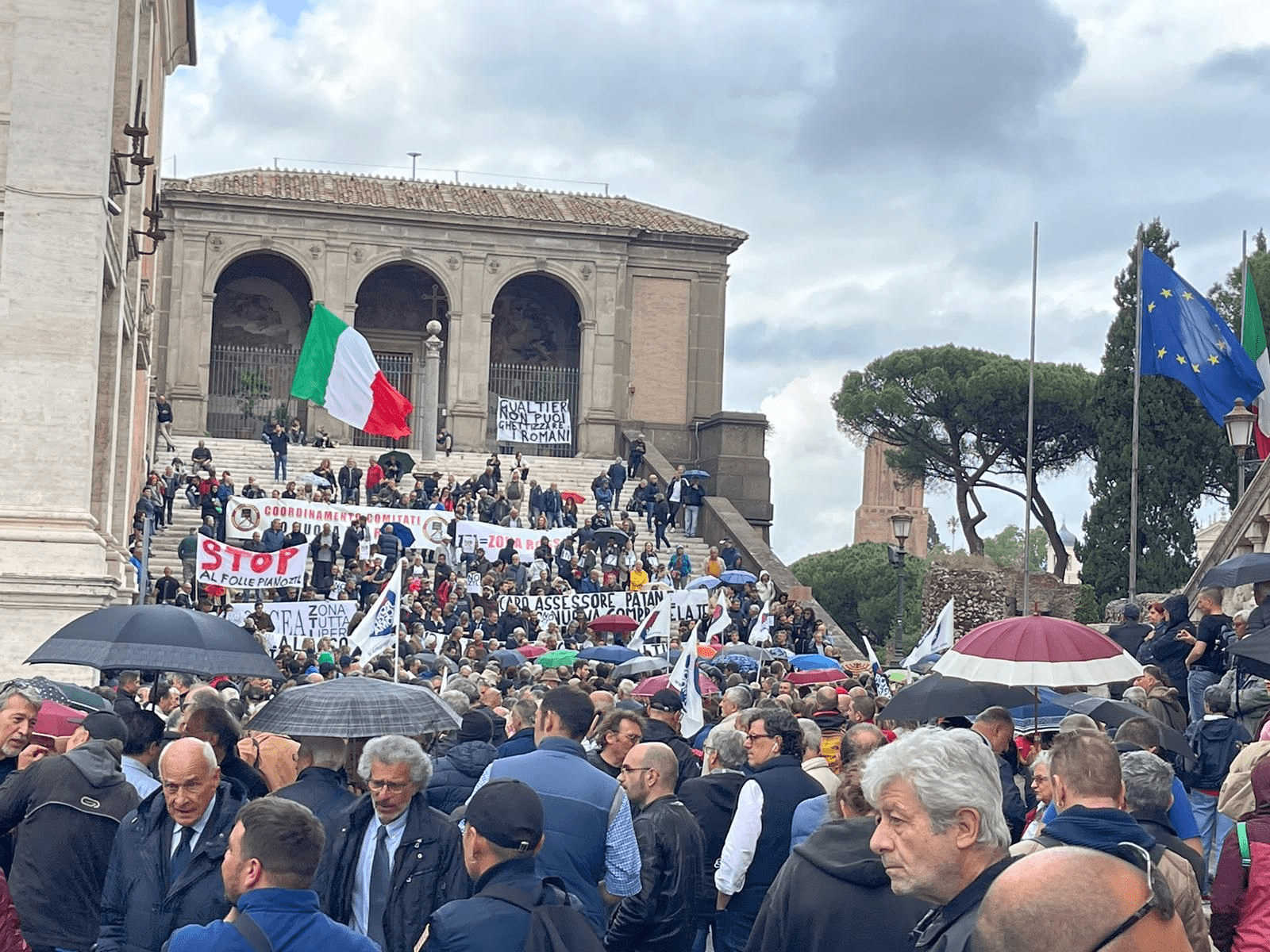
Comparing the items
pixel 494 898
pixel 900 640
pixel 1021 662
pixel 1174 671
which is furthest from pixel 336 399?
pixel 494 898

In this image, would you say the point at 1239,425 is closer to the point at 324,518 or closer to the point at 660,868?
the point at 660,868

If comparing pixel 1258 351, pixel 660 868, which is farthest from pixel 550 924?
pixel 1258 351

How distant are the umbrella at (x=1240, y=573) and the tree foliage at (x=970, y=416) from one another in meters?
42.2

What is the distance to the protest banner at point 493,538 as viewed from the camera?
3025 centimetres

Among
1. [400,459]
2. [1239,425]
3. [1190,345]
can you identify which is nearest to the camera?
[1239,425]

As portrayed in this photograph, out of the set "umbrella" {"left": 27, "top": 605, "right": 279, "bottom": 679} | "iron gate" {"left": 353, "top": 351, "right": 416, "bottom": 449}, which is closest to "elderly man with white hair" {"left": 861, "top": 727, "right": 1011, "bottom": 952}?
"umbrella" {"left": 27, "top": 605, "right": 279, "bottom": 679}

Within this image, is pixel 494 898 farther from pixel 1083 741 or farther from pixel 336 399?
pixel 336 399

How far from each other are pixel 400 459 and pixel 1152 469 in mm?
16514

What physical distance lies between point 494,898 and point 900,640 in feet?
74.2

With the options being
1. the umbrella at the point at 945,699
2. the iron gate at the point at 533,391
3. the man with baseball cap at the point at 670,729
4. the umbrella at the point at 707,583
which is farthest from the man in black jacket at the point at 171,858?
the iron gate at the point at 533,391

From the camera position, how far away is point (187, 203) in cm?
4441

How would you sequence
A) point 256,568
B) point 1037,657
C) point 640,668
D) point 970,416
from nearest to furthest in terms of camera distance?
point 1037,657 → point 640,668 → point 256,568 → point 970,416

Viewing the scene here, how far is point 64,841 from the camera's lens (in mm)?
6227

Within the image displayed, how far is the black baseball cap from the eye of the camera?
189 inches
